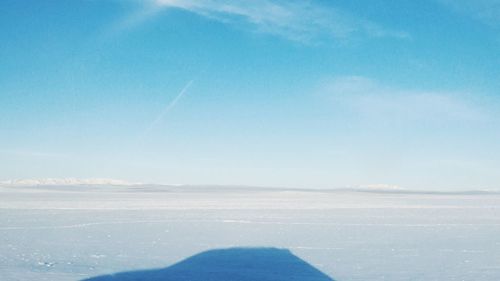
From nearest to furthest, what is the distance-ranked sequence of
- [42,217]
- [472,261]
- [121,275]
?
[121,275] < [472,261] < [42,217]

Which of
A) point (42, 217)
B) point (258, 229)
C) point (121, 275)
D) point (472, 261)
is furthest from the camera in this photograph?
point (42, 217)

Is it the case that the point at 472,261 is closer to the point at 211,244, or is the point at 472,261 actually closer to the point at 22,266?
the point at 211,244

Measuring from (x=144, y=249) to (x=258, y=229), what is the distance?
5054 millimetres

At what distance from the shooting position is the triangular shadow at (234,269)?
8109 millimetres

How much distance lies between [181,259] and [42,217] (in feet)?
35.6

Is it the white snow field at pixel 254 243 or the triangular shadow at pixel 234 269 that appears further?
the white snow field at pixel 254 243

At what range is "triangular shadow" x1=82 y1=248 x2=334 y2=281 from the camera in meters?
8.11

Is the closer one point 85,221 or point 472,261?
point 472,261

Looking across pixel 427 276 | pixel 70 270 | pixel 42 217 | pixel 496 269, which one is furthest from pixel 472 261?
pixel 42 217

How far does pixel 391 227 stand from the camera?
16172 mm

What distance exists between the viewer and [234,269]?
8.88 metres

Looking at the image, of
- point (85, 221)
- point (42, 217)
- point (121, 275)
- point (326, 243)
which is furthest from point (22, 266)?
point (42, 217)

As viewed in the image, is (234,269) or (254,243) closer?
(234,269)

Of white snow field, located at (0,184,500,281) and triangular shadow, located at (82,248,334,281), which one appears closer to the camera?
triangular shadow, located at (82,248,334,281)
